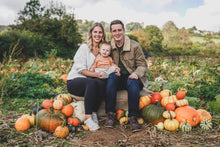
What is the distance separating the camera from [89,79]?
2.83 metres

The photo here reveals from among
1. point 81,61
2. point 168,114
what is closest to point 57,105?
point 81,61

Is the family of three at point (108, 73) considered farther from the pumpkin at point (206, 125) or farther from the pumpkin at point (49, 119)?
the pumpkin at point (206, 125)

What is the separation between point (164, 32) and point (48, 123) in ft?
66.2

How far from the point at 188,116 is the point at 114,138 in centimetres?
107

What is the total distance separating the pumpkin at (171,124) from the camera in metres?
2.57

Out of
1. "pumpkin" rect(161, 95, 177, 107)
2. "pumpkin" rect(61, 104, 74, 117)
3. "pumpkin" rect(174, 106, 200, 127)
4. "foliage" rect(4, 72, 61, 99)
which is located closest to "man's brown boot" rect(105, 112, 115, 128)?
"pumpkin" rect(61, 104, 74, 117)

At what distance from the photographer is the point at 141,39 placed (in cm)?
1775

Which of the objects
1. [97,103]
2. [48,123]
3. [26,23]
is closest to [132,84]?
[97,103]

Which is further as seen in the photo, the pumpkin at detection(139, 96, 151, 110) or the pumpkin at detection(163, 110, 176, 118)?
the pumpkin at detection(139, 96, 151, 110)

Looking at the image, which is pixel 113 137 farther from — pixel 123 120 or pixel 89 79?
pixel 89 79

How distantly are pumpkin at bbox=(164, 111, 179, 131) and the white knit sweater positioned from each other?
148 centimetres

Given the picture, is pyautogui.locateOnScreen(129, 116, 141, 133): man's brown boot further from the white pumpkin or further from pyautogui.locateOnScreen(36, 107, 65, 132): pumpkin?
pyautogui.locateOnScreen(36, 107, 65, 132): pumpkin

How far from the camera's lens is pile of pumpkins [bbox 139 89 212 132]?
260 centimetres

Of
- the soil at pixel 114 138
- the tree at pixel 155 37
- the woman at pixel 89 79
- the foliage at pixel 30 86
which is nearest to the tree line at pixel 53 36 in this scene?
the tree at pixel 155 37
